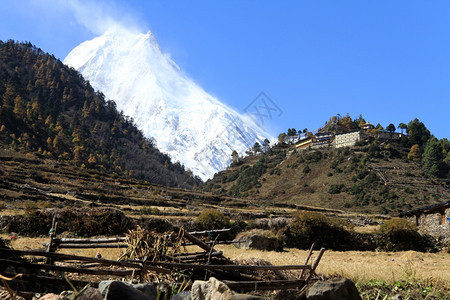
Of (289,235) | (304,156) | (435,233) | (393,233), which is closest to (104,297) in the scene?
(289,235)

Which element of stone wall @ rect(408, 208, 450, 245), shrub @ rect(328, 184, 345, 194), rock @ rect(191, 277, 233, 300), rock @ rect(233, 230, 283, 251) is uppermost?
shrub @ rect(328, 184, 345, 194)

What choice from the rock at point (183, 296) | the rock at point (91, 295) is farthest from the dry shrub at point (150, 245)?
the rock at point (91, 295)

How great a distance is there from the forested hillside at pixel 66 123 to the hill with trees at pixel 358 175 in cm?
3432

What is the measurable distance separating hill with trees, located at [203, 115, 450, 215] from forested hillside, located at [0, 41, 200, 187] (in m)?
34.3

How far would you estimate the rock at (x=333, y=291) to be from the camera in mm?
5742

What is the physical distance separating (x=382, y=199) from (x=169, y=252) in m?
85.7

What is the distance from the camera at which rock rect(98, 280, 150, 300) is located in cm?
405

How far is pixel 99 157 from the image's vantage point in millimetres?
128875

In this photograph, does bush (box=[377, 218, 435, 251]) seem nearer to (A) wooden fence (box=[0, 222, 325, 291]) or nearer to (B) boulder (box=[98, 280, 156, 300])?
(A) wooden fence (box=[0, 222, 325, 291])

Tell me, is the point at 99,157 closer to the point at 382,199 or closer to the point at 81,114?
the point at 81,114

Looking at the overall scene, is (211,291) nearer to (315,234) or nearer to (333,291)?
(333,291)

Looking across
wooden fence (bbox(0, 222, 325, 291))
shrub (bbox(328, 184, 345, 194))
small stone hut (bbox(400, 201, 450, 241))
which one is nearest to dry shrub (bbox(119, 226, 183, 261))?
wooden fence (bbox(0, 222, 325, 291))

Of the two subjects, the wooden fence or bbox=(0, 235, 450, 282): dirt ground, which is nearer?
the wooden fence

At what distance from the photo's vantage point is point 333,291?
575 cm
